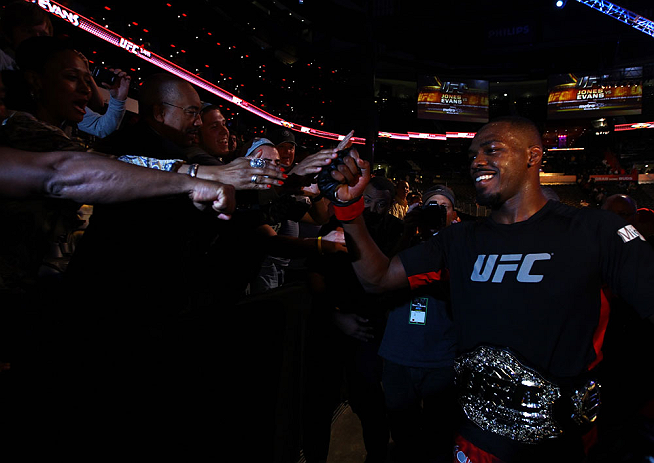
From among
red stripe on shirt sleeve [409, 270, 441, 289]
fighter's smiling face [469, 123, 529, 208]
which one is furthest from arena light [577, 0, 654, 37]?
red stripe on shirt sleeve [409, 270, 441, 289]

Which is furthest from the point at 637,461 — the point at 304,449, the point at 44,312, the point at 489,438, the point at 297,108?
the point at 297,108

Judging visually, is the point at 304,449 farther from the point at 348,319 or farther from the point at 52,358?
the point at 52,358

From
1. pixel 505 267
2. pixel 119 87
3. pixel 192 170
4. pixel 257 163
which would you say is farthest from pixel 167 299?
pixel 119 87

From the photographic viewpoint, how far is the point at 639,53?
20.2 meters

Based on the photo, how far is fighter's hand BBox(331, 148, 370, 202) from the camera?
5.10 ft

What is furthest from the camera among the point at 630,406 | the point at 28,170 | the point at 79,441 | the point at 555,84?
the point at 555,84

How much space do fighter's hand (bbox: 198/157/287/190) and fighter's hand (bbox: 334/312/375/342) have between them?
4.88 ft

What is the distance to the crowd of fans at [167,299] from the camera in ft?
3.86

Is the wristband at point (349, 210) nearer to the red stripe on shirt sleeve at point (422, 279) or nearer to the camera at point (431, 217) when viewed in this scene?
the red stripe on shirt sleeve at point (422, 279)

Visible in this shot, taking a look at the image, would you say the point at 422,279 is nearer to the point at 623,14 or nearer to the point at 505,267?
the point at 505,267

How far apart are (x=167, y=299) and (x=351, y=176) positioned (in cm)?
99

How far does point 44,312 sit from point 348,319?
177 centimetres

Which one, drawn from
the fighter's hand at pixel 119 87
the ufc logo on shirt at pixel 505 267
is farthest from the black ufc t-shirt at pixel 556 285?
the fighter's hand at pixel 119 87

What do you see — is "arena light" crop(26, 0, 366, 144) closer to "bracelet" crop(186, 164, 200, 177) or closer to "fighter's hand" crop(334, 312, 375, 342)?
"fighter's hand" crop(334, 312, 375, 342)
